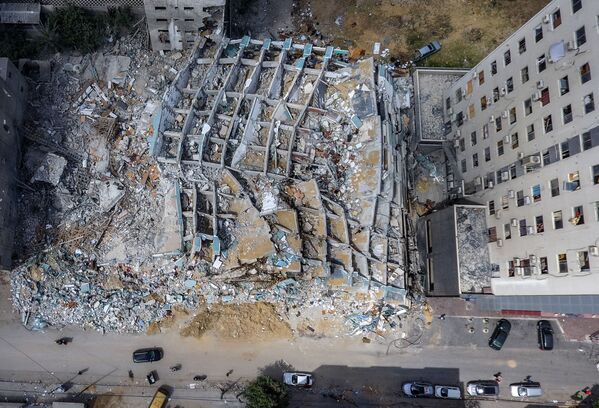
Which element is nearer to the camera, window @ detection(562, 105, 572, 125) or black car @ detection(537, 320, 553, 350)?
window @ detection(562, 105, 572, 125)

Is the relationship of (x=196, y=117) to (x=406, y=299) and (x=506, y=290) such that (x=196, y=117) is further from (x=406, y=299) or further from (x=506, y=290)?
(x=506, y=290)

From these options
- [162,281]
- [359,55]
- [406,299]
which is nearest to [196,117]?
[162,281]

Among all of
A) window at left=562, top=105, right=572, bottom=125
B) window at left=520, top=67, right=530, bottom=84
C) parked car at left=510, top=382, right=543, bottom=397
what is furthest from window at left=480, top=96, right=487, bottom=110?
parked car at left=510, top=382, right=543, bottom=397

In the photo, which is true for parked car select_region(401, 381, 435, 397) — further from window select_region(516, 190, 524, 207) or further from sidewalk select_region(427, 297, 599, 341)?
window select_region(516, 190, 524, 207)

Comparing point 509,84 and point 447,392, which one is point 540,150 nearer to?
point 509,84

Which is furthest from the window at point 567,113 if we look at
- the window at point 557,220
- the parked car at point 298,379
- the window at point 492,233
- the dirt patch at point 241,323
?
the parked car at point 298,379

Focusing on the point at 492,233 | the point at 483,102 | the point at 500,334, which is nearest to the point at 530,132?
the point at 483,102

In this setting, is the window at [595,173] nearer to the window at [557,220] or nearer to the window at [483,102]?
the window at [557,220]
